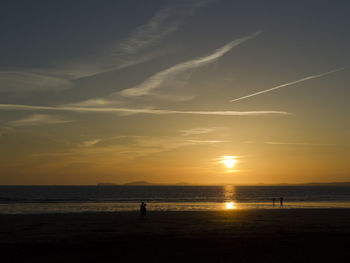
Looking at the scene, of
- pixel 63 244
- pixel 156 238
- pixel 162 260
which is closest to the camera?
pixel 162 260

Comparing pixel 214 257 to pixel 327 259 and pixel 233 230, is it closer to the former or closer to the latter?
pixel 327 259

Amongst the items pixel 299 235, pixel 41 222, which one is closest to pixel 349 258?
pixel 299 235

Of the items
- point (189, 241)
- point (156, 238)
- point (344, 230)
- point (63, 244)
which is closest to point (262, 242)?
point (189, 241)

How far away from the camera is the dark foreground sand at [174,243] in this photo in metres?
19.9

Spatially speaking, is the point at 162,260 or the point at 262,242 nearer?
the point at 162,260

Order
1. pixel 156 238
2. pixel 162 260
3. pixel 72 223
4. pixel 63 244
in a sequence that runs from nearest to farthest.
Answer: pixel 162 260
pixel 63 244
pixel 156 238
pixel 72 223

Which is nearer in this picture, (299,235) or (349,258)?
(349,258)

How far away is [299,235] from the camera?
27453 millimetres

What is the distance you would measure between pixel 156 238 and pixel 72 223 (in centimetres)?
1292

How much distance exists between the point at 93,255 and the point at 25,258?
3511 mm

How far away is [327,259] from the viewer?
19.4 m

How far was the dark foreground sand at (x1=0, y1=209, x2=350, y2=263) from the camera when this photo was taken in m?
19.9

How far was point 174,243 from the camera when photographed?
24062mm

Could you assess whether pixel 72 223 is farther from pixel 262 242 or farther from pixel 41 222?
pixel 262 242
